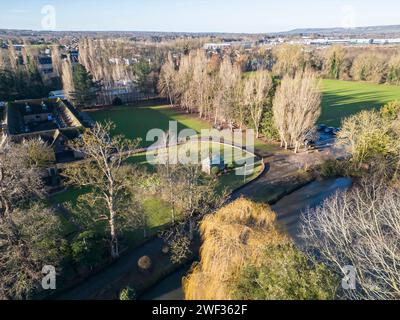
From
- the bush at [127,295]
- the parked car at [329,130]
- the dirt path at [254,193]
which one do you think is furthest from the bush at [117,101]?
the bush at [127,295]

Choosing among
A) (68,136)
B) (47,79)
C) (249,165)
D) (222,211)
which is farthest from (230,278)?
(47,79)

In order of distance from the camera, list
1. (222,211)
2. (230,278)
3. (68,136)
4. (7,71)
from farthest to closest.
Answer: (7,71)
(68,136)
(222,211)
(230,278)

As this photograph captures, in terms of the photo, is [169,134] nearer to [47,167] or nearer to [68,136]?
[68,136]

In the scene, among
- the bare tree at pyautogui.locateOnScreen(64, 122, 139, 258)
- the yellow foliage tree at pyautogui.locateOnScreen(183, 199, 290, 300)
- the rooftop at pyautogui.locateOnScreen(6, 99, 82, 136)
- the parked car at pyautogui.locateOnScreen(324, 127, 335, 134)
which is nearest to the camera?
the yellow foliage tree at pyautogui.locateOnScreen(183, 199, 290, 300)

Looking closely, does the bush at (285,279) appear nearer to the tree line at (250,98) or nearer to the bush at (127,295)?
the bush at (127,295)

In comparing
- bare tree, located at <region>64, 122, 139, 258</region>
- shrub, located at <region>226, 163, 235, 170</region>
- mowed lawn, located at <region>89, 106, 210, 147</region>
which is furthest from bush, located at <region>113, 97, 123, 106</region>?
shrub, located at <region>226, 163, 235, 170</region>

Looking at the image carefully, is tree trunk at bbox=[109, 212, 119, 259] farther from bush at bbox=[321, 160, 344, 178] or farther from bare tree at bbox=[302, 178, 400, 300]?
bush at bbox=[321, 160, 344, 178]
